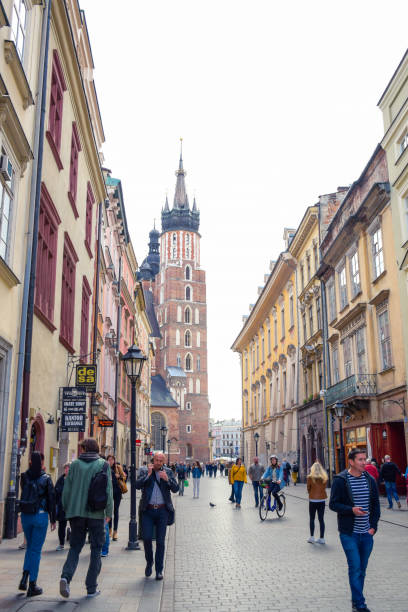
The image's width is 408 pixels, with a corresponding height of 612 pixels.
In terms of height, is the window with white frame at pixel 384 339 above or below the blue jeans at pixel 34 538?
above

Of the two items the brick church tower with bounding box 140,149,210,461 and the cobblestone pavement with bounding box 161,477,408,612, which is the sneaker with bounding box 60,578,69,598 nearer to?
the cobblestone pavement with bounding box 161,477,408,612

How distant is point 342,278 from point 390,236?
7176 millimetres

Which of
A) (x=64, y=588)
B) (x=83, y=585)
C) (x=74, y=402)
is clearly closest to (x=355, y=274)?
(x=74, y=402)

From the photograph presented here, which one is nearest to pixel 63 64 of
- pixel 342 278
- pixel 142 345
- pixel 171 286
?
pixel 342 278

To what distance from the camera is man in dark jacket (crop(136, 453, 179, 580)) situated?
8602 mm

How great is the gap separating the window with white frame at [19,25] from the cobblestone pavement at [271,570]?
10.2 meters

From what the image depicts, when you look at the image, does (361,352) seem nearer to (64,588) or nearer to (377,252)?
(377,252)

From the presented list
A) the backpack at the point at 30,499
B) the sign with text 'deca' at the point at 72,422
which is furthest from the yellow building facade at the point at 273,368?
the backpack at the point at 30,499

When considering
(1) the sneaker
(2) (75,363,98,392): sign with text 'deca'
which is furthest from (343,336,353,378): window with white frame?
(1) the sneaker

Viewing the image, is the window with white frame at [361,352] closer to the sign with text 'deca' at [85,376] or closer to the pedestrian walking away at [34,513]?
the sign with text 'deca' at [85,376]

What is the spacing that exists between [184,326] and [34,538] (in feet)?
338

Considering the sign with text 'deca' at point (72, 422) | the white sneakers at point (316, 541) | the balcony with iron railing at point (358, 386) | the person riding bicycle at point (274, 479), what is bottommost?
the white sneakers at point (316, 541)

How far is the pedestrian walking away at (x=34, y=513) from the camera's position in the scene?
7348mm

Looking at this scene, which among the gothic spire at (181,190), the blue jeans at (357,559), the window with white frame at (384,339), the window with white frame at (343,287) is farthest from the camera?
the gothic spire at (181,190)
